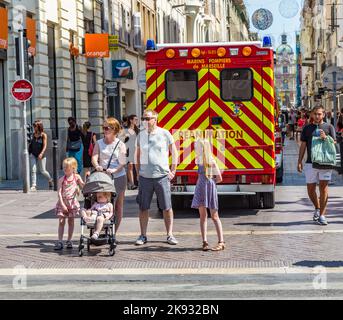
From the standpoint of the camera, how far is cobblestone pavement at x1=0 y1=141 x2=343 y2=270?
10.0 meters

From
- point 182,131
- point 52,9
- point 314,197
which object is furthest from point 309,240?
point 52,9

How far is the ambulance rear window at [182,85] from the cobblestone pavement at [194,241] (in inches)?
78.9

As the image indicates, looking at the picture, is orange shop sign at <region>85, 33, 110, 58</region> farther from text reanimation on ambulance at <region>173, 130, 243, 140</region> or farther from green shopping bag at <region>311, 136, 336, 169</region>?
green shopping bag at <region>311, 136, 336, 169</region>

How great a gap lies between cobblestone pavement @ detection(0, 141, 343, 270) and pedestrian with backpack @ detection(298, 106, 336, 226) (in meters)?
0.38

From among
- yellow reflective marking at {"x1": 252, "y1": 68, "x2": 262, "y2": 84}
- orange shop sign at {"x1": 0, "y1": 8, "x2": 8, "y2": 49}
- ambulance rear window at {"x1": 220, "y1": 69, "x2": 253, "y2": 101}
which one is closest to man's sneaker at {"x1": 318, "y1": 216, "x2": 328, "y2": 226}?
ambulance rear window at {"x1": 220, "y1": 69, "x2": 253, "y2": 101}

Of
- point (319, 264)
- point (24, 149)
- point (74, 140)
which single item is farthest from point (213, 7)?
point (319, 264)

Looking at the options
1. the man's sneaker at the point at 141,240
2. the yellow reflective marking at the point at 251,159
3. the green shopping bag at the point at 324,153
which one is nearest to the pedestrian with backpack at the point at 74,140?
the yellow reflective marking at the point at 251,159

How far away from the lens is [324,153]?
516 inches

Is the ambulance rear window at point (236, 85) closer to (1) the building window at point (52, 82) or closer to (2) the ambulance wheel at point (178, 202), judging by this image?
(2) the ambulance wheel at point (178, 202)

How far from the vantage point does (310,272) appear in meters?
9.17

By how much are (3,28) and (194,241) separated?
41.9 ft

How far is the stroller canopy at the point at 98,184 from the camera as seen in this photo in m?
10.9

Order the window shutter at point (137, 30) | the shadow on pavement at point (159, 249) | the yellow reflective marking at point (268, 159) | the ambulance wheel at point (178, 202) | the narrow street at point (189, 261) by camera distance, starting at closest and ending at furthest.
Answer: the narrow street at point (189, 261), the shadow on pavement at point (159, 249), the yellow reflective marking at point (268, 159), the ambulance wheel at point (178, 202), the window shutter at point (137, 30)

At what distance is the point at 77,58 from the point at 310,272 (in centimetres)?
2246
